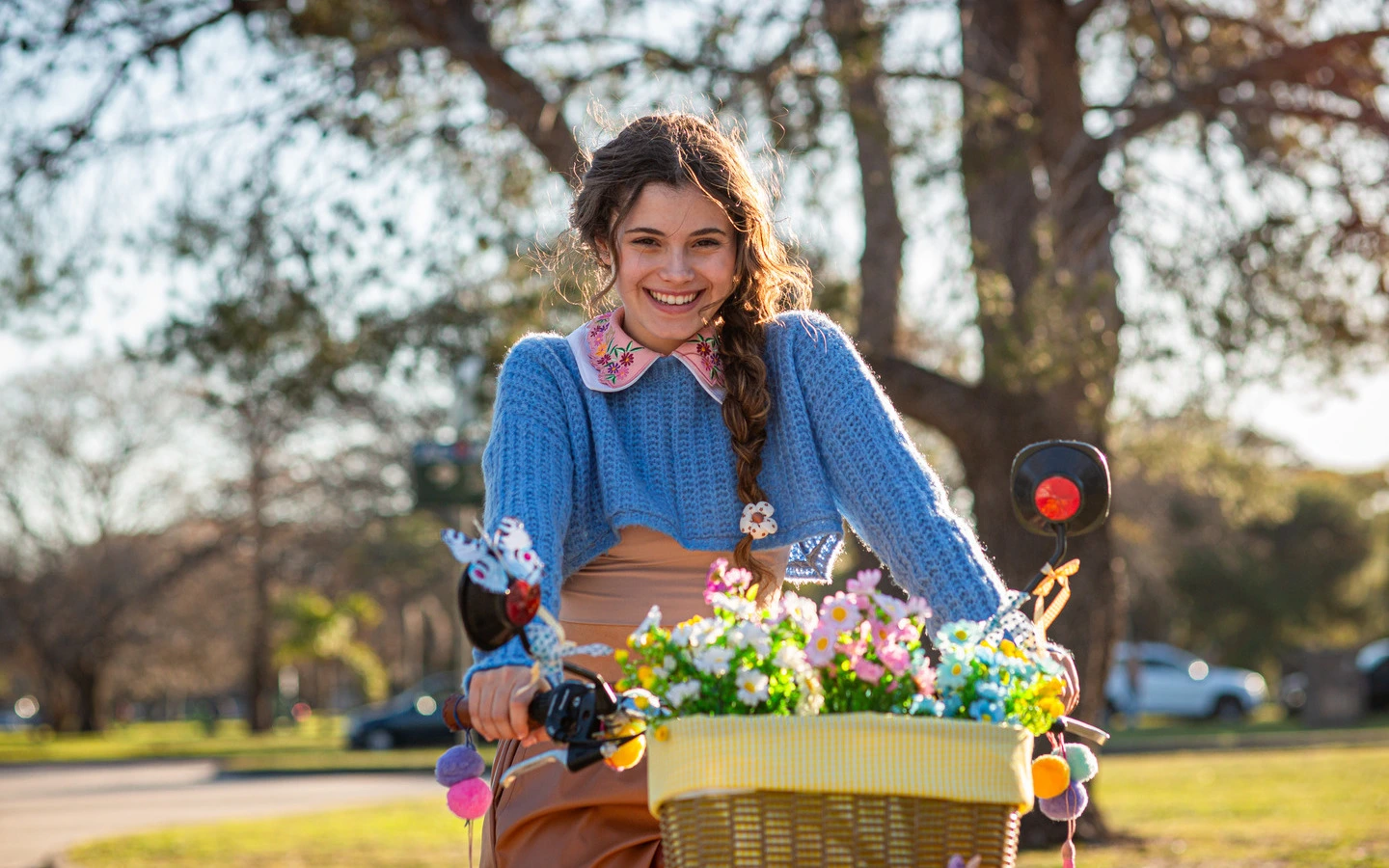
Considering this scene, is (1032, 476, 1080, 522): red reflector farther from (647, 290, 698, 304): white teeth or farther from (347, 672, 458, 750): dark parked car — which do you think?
(347, 672, 458, 750): dark parked car

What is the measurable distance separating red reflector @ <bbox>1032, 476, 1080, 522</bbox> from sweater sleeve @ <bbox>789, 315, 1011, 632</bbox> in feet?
0.40

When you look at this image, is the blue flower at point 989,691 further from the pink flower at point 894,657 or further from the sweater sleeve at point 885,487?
the sweater sleeve at point 885,487

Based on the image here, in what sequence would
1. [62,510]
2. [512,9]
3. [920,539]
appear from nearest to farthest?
[920,539]
[512,9]
[62,510]

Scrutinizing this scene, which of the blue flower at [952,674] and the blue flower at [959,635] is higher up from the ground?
the blue flower at [959,635]

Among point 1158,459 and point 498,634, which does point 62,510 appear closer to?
point 1158,459

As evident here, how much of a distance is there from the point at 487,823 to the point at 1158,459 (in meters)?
10.5

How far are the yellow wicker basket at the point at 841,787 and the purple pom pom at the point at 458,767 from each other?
1.92 feet

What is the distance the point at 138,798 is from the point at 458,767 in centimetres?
1744

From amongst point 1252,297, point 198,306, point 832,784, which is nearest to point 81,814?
point 198,306

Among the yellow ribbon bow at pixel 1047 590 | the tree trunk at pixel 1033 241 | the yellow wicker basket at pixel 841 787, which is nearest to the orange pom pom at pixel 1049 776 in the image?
the yellow ribbon bow at pixel 1047 590

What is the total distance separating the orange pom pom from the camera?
1.99 meters

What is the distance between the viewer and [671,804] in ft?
5.69

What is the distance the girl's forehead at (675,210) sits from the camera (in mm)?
2490

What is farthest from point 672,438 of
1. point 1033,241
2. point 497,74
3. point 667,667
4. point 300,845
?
point 300,845
